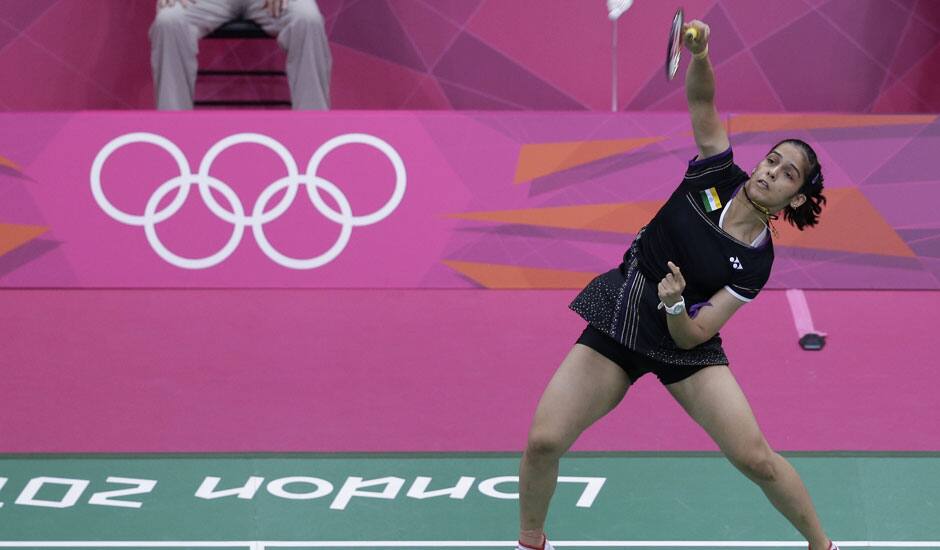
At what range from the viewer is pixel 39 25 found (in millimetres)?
7898

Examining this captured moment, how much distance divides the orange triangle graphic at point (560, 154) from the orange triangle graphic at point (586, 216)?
167 mm

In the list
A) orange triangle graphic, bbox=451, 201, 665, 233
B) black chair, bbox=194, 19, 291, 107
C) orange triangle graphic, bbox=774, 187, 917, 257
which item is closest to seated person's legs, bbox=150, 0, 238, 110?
black chair, bbox=194, 19, 291, 107

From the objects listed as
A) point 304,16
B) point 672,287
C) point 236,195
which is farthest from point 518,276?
point 672,287

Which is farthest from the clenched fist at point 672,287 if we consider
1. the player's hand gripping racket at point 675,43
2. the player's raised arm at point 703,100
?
the player's hand gripping racket at point 675,43

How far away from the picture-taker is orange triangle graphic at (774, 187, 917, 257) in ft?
20.6

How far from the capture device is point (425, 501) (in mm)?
4543

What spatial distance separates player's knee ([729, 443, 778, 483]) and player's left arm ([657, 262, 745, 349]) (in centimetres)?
32

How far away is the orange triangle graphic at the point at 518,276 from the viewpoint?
6.30 m

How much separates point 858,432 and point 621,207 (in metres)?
1.61

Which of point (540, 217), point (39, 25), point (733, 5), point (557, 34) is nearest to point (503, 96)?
point (557, 34)

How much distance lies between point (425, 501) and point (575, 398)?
0.94 meters

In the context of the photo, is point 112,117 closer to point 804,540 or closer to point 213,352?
point 213,352

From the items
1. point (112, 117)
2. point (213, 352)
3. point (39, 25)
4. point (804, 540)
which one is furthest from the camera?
point (39, 25)

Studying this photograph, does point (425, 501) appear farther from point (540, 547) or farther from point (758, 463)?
point (758, 463)
